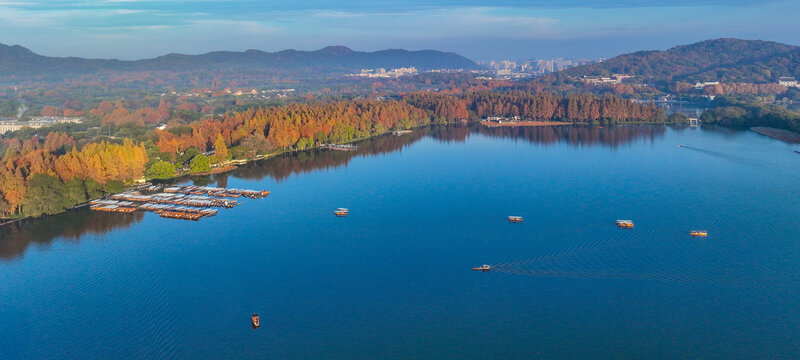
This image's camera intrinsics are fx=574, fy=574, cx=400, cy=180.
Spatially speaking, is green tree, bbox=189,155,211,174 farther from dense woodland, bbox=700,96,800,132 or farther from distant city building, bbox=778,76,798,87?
distant city building, bbox=778,76,798,87

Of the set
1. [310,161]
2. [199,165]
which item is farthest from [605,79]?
[199,165]

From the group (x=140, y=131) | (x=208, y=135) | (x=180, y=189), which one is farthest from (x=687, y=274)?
(x=140, y=131)

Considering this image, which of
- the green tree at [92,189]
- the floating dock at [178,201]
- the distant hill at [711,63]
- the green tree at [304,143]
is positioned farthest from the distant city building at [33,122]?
the distant hill at [711,63]

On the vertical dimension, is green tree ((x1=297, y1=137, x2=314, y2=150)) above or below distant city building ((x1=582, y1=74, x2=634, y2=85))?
below

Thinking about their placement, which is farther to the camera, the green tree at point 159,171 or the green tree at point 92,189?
the green tree at point 159,171

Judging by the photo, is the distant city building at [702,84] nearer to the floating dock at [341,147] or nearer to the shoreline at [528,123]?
the shoreline at [528,123]

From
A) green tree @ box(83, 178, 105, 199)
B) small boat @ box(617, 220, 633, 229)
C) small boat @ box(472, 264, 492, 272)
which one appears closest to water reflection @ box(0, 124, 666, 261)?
green tree @ box(83, 178, 105, 199)

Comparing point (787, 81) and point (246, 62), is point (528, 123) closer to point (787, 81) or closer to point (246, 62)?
point (787, 81)

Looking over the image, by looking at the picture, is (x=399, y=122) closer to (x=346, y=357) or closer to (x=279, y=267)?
(x=279, y=267)
